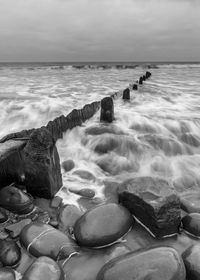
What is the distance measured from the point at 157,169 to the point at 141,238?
2217 mm

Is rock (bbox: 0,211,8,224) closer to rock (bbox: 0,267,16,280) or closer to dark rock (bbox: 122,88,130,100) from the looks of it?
rock (bbox: 0,267,16,280)

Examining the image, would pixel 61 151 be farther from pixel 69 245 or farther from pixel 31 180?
pixel 69 245

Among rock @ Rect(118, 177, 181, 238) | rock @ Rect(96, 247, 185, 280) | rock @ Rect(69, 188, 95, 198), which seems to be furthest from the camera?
rock @ Rect(69, 188, 95, 198)

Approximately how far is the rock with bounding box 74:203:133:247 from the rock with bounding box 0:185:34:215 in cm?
79

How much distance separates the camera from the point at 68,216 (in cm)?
323

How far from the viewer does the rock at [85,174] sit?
174 inches

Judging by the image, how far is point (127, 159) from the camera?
5246mm

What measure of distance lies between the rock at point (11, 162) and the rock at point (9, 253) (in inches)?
43.2

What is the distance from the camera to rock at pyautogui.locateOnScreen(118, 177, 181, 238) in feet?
9.60

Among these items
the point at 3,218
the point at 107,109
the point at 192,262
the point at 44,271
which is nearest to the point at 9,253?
the point at 44,271

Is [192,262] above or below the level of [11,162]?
below

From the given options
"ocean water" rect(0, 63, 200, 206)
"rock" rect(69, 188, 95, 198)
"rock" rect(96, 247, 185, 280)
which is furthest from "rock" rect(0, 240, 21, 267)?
"rock" rect(69, 188, 95, 198)

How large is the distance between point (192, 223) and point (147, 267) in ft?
3.75

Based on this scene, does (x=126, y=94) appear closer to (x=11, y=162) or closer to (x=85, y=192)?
(x=85, y=192)
